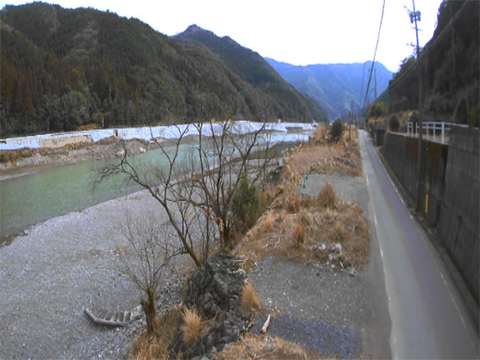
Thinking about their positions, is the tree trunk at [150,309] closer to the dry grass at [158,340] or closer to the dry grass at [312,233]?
the dry grass at [158,340]

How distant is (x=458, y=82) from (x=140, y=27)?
5254 inches

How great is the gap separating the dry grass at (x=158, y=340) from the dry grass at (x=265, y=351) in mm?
2435

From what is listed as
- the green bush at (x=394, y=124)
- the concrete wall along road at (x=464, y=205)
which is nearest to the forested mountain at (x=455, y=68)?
the green bush at (x=394, y=124)

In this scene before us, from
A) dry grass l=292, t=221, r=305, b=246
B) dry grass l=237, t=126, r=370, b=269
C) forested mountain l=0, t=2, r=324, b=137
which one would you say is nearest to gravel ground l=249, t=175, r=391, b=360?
dry grass l=237, t=126, r=370, b=269

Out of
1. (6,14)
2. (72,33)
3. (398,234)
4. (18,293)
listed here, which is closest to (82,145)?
(18,293)

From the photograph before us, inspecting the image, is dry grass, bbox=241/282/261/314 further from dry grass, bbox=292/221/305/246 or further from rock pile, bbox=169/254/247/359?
dry grass, bbox=292/221/305/246

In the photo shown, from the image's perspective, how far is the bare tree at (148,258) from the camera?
948 cm

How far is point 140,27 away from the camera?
14138 cm

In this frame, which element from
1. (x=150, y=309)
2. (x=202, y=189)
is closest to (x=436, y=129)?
(x=202, y=189)

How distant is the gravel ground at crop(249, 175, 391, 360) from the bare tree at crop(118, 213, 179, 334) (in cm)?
309

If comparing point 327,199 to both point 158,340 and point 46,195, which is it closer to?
point 158,340

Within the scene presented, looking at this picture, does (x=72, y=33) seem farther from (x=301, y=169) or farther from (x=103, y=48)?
(x=301, y=169)

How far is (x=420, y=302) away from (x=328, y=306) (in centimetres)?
237

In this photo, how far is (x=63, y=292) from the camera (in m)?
12.7
